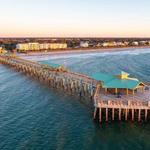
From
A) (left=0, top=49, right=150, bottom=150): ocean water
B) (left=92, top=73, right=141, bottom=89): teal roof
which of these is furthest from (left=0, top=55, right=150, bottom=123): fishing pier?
(left=0, top=49, right=150, bottom=150): ocean water

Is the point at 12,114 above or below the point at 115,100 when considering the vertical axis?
below

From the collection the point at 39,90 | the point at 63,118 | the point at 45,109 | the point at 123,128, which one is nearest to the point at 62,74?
the point at 39,90

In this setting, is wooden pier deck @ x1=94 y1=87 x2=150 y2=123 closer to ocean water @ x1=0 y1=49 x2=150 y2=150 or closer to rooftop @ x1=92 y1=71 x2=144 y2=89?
rooftop @ x1=92 y1=71 x2=144 y2=89

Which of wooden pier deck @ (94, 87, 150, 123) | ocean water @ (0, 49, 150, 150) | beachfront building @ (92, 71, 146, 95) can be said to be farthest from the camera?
beachfront building @ (92, 71, 146, 95)

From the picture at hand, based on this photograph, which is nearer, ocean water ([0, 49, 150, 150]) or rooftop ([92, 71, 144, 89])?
ocean water ([0, 49, 150, 150])

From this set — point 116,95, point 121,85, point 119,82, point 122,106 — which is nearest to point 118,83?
point 119,82

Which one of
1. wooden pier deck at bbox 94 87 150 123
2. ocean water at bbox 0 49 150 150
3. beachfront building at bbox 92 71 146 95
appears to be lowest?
ocean water at bbox 0 49 150 150

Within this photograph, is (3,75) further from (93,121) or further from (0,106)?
(93,121)

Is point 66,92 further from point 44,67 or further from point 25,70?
point 25,70

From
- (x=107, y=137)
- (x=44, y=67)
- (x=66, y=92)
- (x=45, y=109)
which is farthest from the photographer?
(x=44, y=67)

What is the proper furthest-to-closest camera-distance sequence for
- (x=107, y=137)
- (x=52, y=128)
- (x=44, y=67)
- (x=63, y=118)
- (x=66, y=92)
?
(x=44, y=67) → (x=66, y=92) → (x=63, y=118) → (x=52, y=128) → (x=107, y=137)

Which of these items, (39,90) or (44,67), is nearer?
(39,90)
